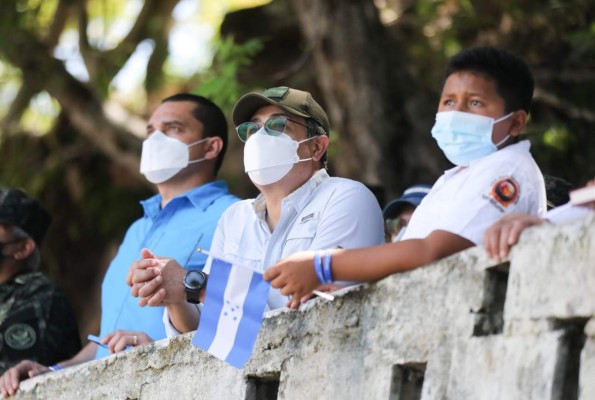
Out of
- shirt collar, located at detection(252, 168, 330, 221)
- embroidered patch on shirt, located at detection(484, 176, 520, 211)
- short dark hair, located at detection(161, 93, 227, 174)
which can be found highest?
short dark hair, located at detection(161, 93, 227, 174)

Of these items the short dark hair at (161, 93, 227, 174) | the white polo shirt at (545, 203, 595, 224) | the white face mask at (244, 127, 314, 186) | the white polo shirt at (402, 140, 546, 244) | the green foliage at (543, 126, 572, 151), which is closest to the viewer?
the white polo shirt at (545, 203, 595, 224)

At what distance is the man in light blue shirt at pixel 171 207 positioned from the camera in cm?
619

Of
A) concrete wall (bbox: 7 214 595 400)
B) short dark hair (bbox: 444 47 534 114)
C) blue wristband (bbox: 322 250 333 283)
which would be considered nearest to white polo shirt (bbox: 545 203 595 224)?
concrete wall (bbox: 7 214 595 400)

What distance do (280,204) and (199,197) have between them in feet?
4.26

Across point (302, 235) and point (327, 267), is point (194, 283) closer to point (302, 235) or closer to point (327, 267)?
point (302, 235)

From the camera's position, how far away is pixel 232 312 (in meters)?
4.72

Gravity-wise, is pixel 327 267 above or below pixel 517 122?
below

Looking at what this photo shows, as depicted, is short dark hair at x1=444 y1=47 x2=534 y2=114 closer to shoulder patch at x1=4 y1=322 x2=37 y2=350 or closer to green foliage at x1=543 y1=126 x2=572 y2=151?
shoulder patch at x1=4 y1=322 x2=37 y2=350

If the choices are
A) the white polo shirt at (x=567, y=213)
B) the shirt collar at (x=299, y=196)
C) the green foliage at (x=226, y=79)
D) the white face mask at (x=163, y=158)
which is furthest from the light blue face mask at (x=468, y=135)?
the green foliage at (x=226, y=79)

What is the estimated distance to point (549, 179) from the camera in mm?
5531

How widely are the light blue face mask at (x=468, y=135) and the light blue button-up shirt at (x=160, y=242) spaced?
1860 mm

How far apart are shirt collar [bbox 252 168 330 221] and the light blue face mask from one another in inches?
34.2

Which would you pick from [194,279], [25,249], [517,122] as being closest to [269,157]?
[194,279]

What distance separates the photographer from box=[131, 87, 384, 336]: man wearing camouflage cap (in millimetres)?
5027
